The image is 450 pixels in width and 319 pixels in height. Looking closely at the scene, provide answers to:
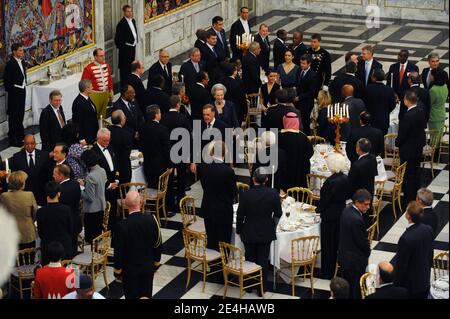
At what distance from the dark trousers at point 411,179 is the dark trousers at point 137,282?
16.1 ft

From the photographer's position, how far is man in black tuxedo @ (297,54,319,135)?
52.1ft

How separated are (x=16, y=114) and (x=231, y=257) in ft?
20.5

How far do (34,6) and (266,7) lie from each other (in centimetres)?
1159

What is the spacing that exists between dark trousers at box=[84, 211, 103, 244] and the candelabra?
3.61 m

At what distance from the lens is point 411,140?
44.9 ft

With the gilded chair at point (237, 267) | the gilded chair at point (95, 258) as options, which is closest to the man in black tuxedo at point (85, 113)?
the gilded chair at point (95, 258)

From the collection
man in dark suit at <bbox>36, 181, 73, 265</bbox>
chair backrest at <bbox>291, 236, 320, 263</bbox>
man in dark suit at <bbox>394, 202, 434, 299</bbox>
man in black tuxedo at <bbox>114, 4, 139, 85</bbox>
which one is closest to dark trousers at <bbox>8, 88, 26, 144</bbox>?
man in black tuxedo at <bbox>114, 4, 139, 85</bbox>

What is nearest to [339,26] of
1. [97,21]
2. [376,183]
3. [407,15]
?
[407,15]

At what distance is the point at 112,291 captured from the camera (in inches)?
452

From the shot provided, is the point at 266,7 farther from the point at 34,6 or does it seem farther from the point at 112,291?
the point at 112,291

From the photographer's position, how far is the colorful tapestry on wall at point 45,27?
1631 centimetres

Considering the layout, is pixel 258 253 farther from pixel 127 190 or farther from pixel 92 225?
pixel 127 190

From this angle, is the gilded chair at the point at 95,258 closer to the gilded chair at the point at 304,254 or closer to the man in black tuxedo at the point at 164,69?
the gilded chair at the point at 304,254

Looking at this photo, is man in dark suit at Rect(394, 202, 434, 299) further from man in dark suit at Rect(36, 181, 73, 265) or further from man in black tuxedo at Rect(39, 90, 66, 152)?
man in black tuxedo at Rect(39, 90, 66, 152)
